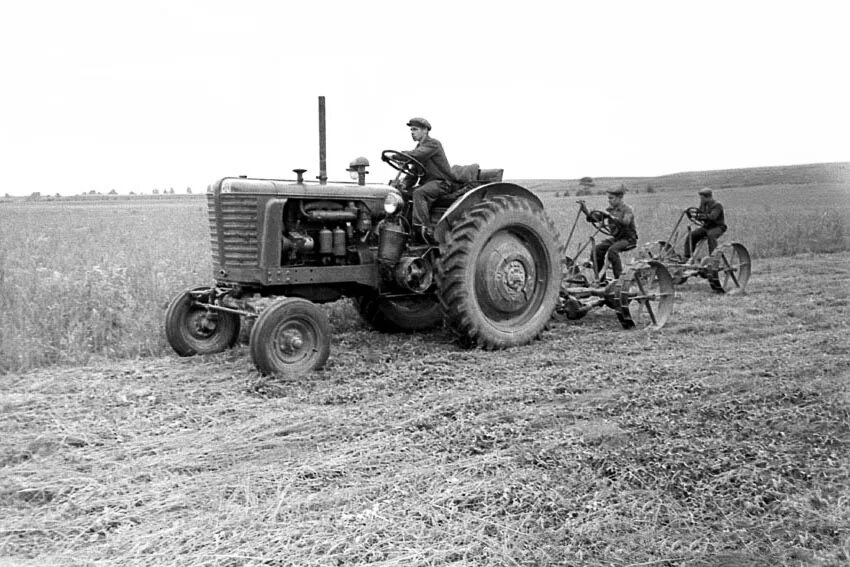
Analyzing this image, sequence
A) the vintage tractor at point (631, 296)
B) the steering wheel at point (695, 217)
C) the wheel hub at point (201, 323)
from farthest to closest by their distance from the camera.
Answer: the steering wheel at point (695, 217), the vintage tractor at point (631, 296), the wheel hub at point (201, 323)

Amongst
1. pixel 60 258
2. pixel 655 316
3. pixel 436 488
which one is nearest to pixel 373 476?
pixel 436 488

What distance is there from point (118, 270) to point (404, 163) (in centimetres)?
422

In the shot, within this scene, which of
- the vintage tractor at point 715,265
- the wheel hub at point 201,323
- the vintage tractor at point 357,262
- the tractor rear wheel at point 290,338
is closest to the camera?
the tractor rear wheel at point 290,338

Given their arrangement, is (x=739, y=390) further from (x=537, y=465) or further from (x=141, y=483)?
(x=141, y=483)

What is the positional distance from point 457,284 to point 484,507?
3471mm

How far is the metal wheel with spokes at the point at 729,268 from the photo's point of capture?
400 inches

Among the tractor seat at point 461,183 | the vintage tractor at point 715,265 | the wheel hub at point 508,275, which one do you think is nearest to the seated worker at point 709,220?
the vintage tractor at point 715,265

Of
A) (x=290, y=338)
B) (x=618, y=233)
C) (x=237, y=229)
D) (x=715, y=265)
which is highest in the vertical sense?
(x=237, y=229)

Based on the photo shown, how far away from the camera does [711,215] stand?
11.4 meters

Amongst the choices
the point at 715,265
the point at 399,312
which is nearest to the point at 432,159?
the point at 399,312

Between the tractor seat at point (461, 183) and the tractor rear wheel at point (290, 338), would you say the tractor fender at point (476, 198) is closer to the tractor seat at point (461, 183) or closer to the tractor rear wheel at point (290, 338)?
the tractor seat at point (461, 183)

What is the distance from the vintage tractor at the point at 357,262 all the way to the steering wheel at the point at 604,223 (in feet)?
7.76

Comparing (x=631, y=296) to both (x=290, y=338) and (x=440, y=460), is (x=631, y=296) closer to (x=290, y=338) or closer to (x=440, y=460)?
(x=290, y=338)

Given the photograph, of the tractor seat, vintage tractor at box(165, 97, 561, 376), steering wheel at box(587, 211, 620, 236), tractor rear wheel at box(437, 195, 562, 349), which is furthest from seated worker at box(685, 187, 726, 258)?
the tractor seat
